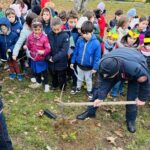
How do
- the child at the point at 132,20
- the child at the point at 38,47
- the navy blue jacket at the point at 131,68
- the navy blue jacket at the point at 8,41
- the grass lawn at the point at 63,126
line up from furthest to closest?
the child at the point at 132,20, the navy blue jacket at the point at 8,41, the child at the point at 38,47, the grass lawn at the point at 63,126, the navy blue jacket at the point at 131,68

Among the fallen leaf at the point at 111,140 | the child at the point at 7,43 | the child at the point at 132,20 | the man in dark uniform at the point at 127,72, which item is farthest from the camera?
the child at the point at 132,20

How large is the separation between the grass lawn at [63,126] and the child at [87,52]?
27.9 inches

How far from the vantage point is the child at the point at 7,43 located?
6.18 m

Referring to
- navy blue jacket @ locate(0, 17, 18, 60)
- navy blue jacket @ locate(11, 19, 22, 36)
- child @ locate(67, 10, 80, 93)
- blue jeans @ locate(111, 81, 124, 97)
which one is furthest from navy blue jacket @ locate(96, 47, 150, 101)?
navy blue jacket @ locate(11, 19, 22, 36)

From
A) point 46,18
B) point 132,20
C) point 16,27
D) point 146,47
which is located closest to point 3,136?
point 16,27

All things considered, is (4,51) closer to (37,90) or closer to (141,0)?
(37,90)

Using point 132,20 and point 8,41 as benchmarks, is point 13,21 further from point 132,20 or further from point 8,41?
point 132,20

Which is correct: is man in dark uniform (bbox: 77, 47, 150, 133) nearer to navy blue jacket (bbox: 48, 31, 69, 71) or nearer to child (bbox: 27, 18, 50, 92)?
navy blue jacket (bbox: 48, 31, 69, 71)

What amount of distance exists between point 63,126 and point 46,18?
2.41 meters

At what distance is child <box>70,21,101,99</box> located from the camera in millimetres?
5750

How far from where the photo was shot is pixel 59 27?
591 centimetres

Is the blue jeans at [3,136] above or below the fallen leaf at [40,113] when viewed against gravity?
above

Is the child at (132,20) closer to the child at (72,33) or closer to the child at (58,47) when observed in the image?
the child at (72,33)

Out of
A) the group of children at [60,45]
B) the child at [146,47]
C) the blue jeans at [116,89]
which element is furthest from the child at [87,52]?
the child at [146,47]
